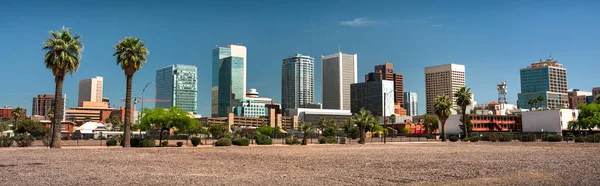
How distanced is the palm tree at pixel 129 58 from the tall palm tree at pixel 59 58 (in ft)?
14.9

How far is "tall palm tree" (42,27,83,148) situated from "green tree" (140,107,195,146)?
1202 centimetres

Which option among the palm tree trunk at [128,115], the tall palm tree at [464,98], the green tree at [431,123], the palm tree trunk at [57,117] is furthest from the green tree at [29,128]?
the green tree at [431,123]

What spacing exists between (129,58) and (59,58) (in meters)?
7.44

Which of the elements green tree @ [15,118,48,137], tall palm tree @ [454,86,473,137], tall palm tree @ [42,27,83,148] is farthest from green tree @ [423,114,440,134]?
tall palm tree @ [42,27,83,148]

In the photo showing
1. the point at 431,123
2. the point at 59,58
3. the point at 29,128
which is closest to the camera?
the point at 59,58

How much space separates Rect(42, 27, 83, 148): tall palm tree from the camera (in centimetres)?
5028

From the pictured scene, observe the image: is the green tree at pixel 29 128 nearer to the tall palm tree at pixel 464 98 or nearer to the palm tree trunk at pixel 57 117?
the palm tree trunk at pixel 57 117

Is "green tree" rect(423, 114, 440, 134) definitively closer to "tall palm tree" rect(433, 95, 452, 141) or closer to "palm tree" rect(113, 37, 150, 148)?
→ "tall palm tree" rect(433, 95, 452, 141)

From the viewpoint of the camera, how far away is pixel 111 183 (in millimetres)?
17266

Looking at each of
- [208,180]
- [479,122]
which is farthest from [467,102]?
[208,180]

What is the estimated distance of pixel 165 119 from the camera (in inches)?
2420

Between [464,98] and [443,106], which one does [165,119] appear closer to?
[443,106]

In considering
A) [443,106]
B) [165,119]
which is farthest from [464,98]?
[165,119]

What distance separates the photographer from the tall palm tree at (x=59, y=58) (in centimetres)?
5028
